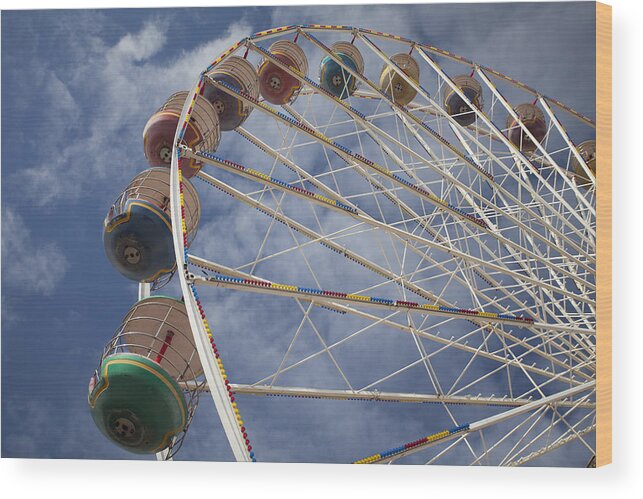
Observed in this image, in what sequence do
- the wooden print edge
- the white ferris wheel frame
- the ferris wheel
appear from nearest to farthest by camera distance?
the white ferris wheel frame < the ferris wheel < the wooden print edge

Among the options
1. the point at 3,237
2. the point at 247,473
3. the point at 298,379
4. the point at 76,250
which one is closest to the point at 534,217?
the point at 298,379

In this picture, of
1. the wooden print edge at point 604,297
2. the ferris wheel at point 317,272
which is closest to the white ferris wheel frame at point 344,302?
the ferris wheel at point 317,272

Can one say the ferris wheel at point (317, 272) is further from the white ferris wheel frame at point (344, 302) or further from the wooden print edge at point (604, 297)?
the wooden print edge at point (604, 297)

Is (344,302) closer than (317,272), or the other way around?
(344,302)

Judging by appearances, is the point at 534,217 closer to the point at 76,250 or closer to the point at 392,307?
the point at 392,307

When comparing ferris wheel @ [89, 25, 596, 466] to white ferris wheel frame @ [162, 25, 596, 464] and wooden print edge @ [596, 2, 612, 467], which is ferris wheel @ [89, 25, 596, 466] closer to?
white ferris wheel frame @ [162, 25, 596, 464]

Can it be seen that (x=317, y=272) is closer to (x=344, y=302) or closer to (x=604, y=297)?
(x=344, y=302)

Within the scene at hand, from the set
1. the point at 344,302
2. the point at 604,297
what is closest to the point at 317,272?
the point at 344,302

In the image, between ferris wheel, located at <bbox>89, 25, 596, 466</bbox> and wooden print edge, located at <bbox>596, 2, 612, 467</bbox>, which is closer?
ferris wheel, located at <bbox>89, 25, 596, 466</bbox>

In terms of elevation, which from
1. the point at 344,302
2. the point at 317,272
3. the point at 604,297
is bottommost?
the point at 604,297

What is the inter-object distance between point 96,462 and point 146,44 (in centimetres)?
520

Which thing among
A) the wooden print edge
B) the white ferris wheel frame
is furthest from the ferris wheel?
the wooden print edge

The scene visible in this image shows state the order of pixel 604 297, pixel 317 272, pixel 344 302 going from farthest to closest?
1. pixel 317 272
2. pixel 604 297
3. pixel 344 302

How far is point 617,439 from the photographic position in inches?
278
